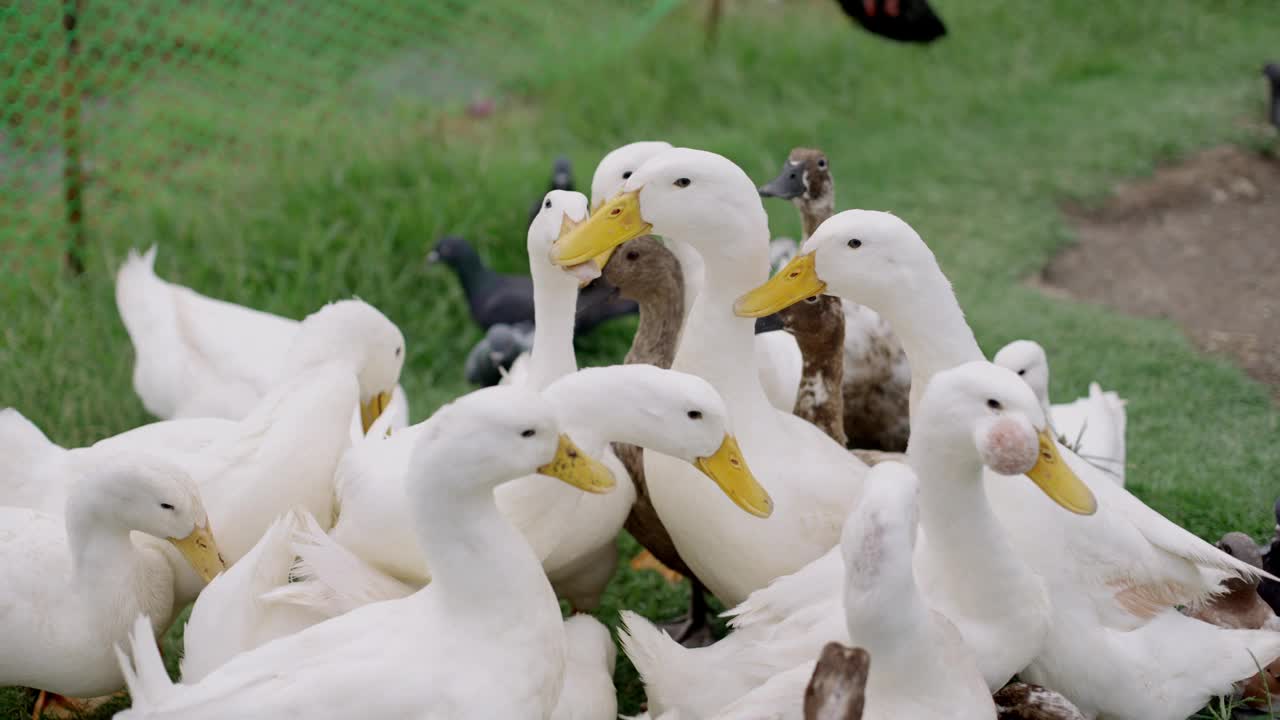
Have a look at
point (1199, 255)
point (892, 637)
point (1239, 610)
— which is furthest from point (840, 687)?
point (1199, 255)

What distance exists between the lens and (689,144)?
6.12 m

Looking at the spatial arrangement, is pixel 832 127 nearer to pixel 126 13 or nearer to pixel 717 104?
pixel 717 104

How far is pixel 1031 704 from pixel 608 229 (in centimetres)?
128

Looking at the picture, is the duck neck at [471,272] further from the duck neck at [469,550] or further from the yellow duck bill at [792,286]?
the duck neck at [469,550]

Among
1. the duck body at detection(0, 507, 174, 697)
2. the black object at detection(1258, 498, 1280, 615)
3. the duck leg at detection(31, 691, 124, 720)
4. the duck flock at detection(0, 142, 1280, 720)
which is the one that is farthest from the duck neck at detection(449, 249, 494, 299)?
the black object at detection(1258, 498, 1280, 615)

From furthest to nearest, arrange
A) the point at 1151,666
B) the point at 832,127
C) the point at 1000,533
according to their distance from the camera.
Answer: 1. the point at 832,127
2. the point at 1151,666
3. the point at 1000,533

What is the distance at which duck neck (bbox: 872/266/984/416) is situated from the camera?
9.25ft

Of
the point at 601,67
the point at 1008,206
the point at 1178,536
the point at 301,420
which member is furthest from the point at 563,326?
the point at 601,67

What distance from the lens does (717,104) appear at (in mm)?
6559

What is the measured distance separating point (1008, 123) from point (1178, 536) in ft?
13.4

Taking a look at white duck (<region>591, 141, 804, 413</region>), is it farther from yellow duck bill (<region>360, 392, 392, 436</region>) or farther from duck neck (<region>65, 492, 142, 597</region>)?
duck neck (<region>65, 492, 142, 597</region>)

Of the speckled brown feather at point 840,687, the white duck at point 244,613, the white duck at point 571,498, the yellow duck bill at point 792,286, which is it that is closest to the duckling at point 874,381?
the yellow duck bill at point 792,286

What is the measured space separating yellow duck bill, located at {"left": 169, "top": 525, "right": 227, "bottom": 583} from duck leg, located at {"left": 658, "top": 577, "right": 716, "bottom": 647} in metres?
1.14

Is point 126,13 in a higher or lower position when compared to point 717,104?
higher
